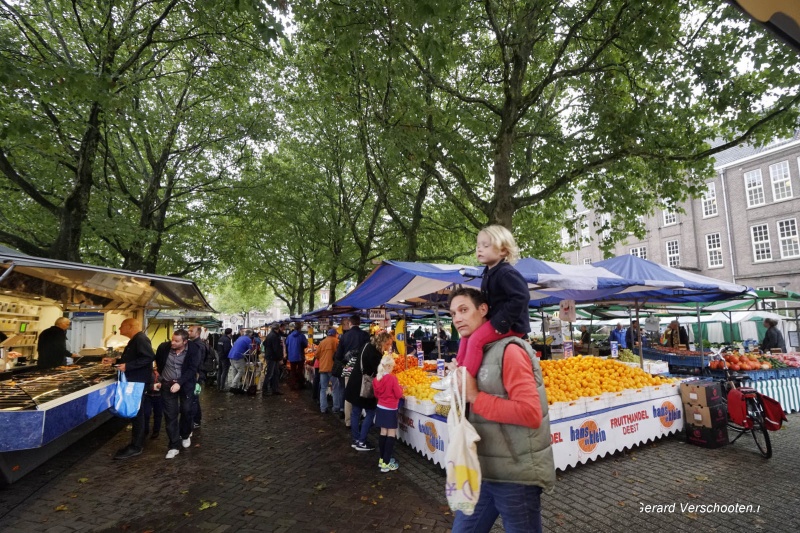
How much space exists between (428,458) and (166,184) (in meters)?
15.6

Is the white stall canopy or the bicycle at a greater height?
the white stall canopy

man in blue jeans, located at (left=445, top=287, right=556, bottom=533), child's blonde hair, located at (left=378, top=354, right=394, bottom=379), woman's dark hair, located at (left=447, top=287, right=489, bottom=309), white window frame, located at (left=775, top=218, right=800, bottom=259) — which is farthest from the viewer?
white window frame, located at (left=775, top=218, right=800, bottom=259)

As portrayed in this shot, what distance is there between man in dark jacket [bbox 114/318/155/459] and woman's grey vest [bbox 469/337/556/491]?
6452 mm

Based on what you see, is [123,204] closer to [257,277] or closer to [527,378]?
[257,277]

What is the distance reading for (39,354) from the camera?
29.0 feet

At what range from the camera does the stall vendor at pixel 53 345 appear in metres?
8.80

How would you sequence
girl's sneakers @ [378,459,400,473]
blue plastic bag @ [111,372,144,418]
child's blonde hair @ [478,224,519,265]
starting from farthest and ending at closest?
blue plastic bag @ [111,372,144,418]
girl's sneakers @ [378,459,400,473]
child's blonde hair @ [478,224,519,265]

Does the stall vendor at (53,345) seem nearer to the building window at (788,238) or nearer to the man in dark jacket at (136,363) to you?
the man in dark jacket at (136,363)

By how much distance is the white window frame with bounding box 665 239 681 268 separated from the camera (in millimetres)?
31672

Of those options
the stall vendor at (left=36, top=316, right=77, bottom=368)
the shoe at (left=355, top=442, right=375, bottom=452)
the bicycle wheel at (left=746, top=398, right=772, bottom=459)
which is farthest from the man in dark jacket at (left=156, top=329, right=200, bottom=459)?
the bicycle wheel at (left=746, top=398, right=772, bottom=459)

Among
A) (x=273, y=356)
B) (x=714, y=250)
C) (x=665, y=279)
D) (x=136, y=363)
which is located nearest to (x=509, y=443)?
(x=136, y=363)

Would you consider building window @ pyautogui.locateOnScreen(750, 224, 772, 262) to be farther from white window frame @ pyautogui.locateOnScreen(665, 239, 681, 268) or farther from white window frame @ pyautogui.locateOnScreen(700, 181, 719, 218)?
white window frame @ pyautogui.locateOnScreen(665, 239, 681, 268)

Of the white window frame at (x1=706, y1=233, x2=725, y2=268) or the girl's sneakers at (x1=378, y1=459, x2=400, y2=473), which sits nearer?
the girl's sneakers at (x1=378, y1=459, x2=400, y2=473)

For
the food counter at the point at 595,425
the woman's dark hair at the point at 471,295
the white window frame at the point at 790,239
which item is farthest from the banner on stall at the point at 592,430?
the white window frame at the point at 790,239
